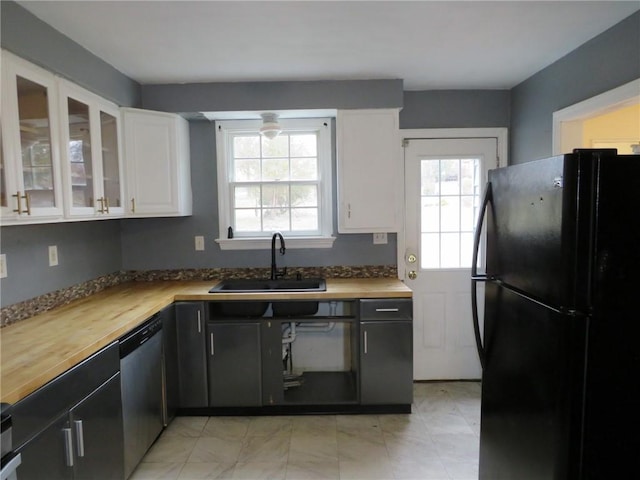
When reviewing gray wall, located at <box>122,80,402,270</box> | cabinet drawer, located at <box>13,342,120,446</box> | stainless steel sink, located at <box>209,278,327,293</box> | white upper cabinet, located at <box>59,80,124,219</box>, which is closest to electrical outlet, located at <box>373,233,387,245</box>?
gray wall, located at <box>122,80,402,270</box>

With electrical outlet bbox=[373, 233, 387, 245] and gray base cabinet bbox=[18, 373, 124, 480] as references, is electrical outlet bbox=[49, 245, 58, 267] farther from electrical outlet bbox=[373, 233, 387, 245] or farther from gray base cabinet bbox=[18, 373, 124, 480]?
electrical outlet bbox=[373, 233, 387, 245]

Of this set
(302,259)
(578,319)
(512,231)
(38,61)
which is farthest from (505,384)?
(38,61)

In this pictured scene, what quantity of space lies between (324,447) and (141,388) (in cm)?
114

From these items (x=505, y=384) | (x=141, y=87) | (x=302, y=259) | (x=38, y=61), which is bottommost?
(x=505, y=384)

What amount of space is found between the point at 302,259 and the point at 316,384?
3.24 feet

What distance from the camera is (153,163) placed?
2898mm

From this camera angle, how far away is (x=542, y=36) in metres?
2.22

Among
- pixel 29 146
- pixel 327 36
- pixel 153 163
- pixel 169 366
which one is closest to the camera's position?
pixel 29 146

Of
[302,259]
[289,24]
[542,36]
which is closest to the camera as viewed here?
[289,24]

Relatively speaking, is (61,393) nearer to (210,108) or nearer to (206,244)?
(206,244)

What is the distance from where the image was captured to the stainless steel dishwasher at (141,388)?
6.61 ft

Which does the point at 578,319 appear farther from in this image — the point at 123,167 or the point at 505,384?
the point at 123,167

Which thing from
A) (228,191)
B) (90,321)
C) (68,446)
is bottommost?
(68,446)

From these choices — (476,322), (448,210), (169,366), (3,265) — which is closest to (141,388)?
(169,366)
